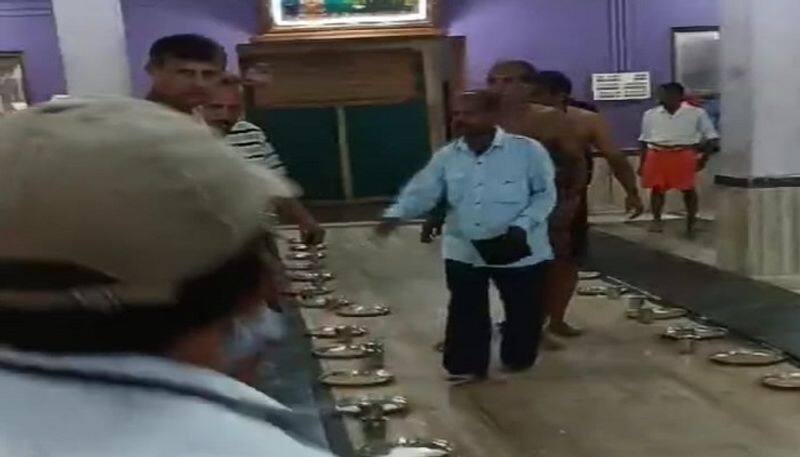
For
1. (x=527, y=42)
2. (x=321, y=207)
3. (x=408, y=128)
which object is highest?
(x=527, y=42)

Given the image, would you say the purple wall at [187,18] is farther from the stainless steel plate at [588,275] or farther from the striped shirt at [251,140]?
the striped shirt at [251,140]

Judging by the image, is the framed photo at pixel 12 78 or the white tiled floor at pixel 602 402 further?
the framed photo at pixel 12 78

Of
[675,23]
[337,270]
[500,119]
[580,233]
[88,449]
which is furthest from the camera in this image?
[675,23]

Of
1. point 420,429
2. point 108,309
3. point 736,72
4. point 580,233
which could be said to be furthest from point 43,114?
point 736,72

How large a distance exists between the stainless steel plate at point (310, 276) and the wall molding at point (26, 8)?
5418mm

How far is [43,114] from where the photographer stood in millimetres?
762

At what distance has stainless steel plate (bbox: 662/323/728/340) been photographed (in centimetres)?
548

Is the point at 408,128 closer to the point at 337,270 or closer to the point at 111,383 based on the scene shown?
the point at 337,270

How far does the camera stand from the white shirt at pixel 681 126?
10.4m

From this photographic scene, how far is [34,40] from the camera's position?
38.9 feet

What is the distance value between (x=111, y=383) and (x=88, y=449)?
1.9 inches

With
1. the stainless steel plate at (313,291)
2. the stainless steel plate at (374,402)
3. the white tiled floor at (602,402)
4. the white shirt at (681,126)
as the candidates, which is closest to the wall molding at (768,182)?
the white tiled floor at (602,402)

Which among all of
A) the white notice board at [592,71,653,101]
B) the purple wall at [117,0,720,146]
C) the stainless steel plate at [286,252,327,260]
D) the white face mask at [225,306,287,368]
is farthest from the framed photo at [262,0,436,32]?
the white face mask at [225,306,287,368]

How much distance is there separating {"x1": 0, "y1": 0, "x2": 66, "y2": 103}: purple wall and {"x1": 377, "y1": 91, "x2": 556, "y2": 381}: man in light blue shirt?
8089mm
